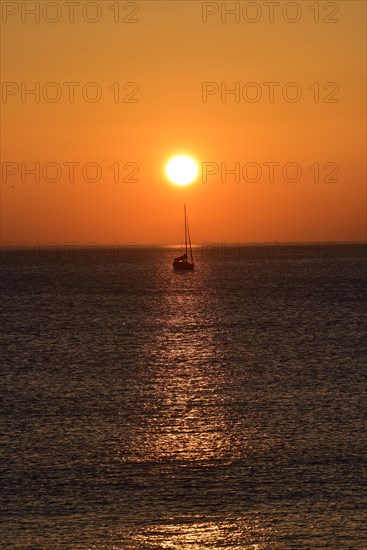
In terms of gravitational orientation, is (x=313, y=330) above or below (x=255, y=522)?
below

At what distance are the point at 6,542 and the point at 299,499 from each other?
33.6ft

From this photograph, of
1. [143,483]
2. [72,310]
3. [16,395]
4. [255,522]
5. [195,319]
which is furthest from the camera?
[72,310]

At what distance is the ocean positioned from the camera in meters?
29.1

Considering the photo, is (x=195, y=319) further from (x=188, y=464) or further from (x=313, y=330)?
(x=188, y=464)

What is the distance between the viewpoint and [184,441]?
40.9 metres

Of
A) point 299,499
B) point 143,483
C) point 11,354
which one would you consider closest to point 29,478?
point 143,483

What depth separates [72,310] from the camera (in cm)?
13088

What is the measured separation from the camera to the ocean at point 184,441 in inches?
1144

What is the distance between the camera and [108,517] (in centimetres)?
3033

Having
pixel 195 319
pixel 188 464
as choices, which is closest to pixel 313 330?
pixel 195 319

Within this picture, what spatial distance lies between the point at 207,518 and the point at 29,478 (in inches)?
316

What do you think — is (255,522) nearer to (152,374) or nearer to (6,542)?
(6,542)

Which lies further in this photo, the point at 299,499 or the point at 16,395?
the point at 16,395

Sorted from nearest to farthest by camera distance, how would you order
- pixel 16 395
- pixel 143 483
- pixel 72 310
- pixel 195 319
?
pixel 143 483 → pixel 16 395 → pixel 195 319 → pixel 72 310
